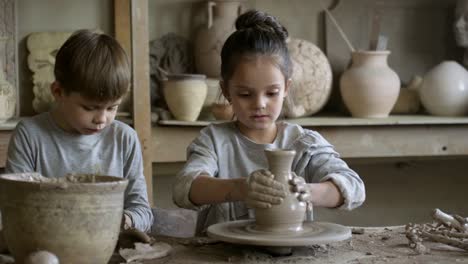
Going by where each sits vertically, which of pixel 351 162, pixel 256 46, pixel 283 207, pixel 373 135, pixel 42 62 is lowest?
pixel 351 162

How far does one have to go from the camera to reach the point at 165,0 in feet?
16.2

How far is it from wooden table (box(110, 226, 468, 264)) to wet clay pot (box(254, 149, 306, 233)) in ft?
0.21

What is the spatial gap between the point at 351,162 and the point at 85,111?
119 inches

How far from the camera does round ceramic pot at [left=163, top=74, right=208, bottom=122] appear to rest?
433 cm

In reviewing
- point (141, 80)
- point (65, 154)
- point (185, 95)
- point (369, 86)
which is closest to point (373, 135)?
point (369, 86)

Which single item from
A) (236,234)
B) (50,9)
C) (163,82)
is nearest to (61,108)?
(236,234)

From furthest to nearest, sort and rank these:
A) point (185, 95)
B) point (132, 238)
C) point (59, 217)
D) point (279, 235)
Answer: point (185, 95) → point (132, 238) → point (279, 235) → point (59, 217)

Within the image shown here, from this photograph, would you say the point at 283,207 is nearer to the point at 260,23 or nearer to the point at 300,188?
the point at 300,188

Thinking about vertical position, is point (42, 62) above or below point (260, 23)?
below

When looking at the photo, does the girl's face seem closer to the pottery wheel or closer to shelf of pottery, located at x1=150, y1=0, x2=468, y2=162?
the pottery wheel

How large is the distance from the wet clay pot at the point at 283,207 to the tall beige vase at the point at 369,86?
9.14ft

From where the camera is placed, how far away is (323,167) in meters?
2.37

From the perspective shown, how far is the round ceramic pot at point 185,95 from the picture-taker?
4.33 m

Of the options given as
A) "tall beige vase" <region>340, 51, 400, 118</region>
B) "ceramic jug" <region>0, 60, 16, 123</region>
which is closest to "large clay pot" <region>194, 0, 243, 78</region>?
"tall beige vase" <region>340, 51, 400, 118</region>
